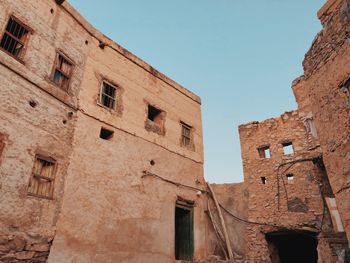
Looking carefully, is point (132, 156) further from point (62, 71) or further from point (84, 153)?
point (62, 71)

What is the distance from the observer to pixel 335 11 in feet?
18.3

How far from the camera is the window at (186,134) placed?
12336mm

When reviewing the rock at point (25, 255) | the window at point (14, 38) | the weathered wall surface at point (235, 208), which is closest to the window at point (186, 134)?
the weathered wall surface at point (235, 208)

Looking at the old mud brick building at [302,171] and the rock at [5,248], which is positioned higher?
the old mud brick building at [302,171]

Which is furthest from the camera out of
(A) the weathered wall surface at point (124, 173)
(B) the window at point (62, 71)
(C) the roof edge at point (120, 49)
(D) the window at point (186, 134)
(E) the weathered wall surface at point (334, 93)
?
(D) the window at point (186, 134)

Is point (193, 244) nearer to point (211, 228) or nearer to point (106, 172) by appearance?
point (211, 228)

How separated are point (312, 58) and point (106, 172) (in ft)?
22.1

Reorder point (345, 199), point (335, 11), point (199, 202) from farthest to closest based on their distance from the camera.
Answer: point (199, 202), point (335, 11), point (345, 199)

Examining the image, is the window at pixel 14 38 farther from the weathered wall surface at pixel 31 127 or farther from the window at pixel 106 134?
the window at pixel 106 134

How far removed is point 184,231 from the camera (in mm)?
10797

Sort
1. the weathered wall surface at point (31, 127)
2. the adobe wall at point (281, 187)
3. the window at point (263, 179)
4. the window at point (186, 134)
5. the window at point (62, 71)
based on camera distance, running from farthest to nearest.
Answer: the window at point (263, 179), the window at point (186, 134), the adobe wall at point (281, 187), the window at point (62, 71), the weathered wall surface at point (31, 127)

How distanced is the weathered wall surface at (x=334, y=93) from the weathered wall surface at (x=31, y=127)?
673cm

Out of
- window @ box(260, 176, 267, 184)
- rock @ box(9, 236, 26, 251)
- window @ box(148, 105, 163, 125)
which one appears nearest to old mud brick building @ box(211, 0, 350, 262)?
window @ box(260, 176, 267, 184)

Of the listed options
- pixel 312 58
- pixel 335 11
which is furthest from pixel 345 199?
pixel 335 11
